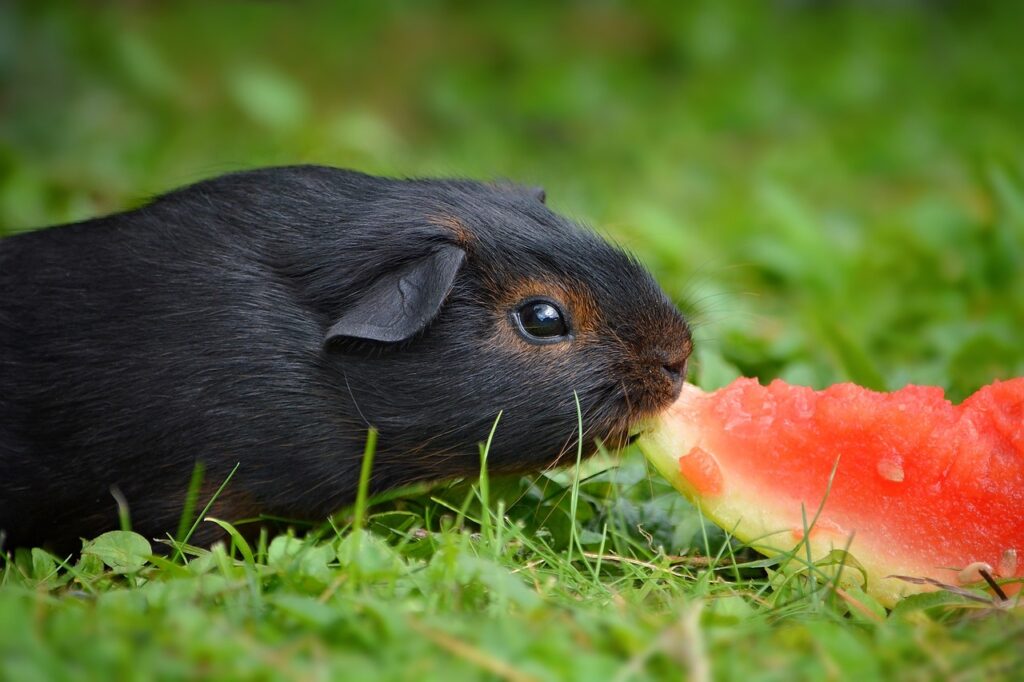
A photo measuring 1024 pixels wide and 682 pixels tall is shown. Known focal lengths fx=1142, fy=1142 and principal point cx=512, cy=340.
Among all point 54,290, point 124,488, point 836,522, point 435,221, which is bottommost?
point 124,488

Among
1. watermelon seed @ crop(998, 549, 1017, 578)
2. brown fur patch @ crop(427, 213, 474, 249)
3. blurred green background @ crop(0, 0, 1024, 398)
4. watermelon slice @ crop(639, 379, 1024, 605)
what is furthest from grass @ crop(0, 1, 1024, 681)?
brown fur patch @ crop(427, 213, 474, 249)

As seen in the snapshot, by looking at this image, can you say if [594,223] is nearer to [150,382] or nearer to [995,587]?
[150,382]

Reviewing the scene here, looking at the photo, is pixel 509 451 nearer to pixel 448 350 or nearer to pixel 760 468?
pixel 448 350

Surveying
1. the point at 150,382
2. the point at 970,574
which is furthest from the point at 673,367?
the point at 150,382

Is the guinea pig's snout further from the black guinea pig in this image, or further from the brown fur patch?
the brown fur patch

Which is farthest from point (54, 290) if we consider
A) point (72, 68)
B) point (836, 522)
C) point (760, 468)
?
point (72, 68)

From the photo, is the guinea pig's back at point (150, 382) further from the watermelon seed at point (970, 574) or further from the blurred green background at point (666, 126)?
the blurred green background at point (666, 126)
